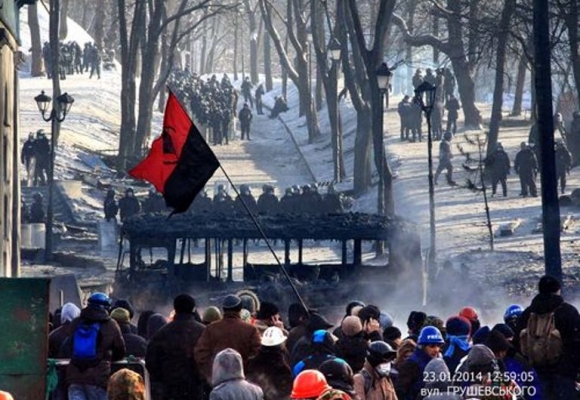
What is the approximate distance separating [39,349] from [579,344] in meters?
4.20

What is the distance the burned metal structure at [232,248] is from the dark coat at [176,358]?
14.2 metres

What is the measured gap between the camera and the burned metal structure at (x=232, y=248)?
29.5m

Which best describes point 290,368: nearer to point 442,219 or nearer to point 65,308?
point 65,308

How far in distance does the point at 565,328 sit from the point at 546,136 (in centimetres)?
760

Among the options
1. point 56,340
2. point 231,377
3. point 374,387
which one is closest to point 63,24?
point 56,340

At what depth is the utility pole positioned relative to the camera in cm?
2169

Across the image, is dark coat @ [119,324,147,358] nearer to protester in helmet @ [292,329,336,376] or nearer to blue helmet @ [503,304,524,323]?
protester in helmet @ [292,329,336,376]

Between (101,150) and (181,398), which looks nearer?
(181,398)

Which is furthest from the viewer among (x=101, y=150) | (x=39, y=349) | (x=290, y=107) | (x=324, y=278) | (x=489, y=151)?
(x=290, y=107)

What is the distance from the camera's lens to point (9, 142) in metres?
32.7

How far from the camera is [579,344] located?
1440 cm

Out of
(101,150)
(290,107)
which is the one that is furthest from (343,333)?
(290,107)

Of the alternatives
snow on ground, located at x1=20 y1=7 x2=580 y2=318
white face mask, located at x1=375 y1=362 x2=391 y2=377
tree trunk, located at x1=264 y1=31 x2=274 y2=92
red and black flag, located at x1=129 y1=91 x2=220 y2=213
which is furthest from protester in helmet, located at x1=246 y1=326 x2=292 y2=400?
tree trunk, located at x1=264 y1=31 x2=274 y2=92

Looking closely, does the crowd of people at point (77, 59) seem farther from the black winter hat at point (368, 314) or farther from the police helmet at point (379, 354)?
the police helmet at point (379, 354)
